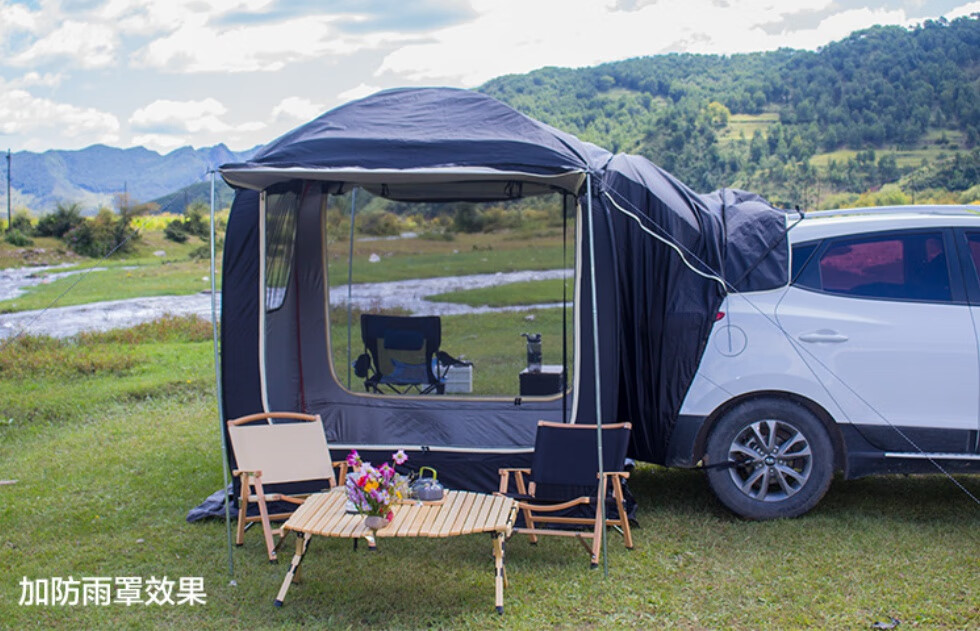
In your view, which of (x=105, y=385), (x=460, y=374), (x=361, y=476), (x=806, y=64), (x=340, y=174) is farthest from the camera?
(x=806, y=64)

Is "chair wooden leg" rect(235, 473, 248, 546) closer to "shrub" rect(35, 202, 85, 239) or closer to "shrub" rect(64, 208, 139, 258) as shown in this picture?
"shrub" rect(64, 208, 139, 258)

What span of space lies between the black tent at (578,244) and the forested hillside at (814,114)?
27.3 metres

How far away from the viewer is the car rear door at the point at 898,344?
5082 millimetres

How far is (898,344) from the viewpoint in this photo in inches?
201

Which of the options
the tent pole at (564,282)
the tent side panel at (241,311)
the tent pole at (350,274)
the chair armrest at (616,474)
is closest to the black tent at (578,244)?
the tent side panel at (241,311)

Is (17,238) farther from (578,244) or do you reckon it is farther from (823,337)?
(823,337)

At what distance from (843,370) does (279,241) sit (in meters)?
3.72

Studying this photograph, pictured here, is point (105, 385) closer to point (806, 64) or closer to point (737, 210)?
point (737, 210)

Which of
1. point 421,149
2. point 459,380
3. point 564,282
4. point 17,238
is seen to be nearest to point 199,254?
point 17,238

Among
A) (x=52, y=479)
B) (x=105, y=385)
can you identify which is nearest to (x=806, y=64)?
(x=105, y=385)

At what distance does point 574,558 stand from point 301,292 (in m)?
3.19

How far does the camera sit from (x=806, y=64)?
1587 inches

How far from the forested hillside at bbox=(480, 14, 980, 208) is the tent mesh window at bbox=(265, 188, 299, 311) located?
86.6ft

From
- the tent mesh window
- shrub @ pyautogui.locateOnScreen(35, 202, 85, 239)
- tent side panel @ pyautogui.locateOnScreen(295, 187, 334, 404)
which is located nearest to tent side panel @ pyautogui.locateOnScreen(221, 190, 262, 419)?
the tent mesh window
